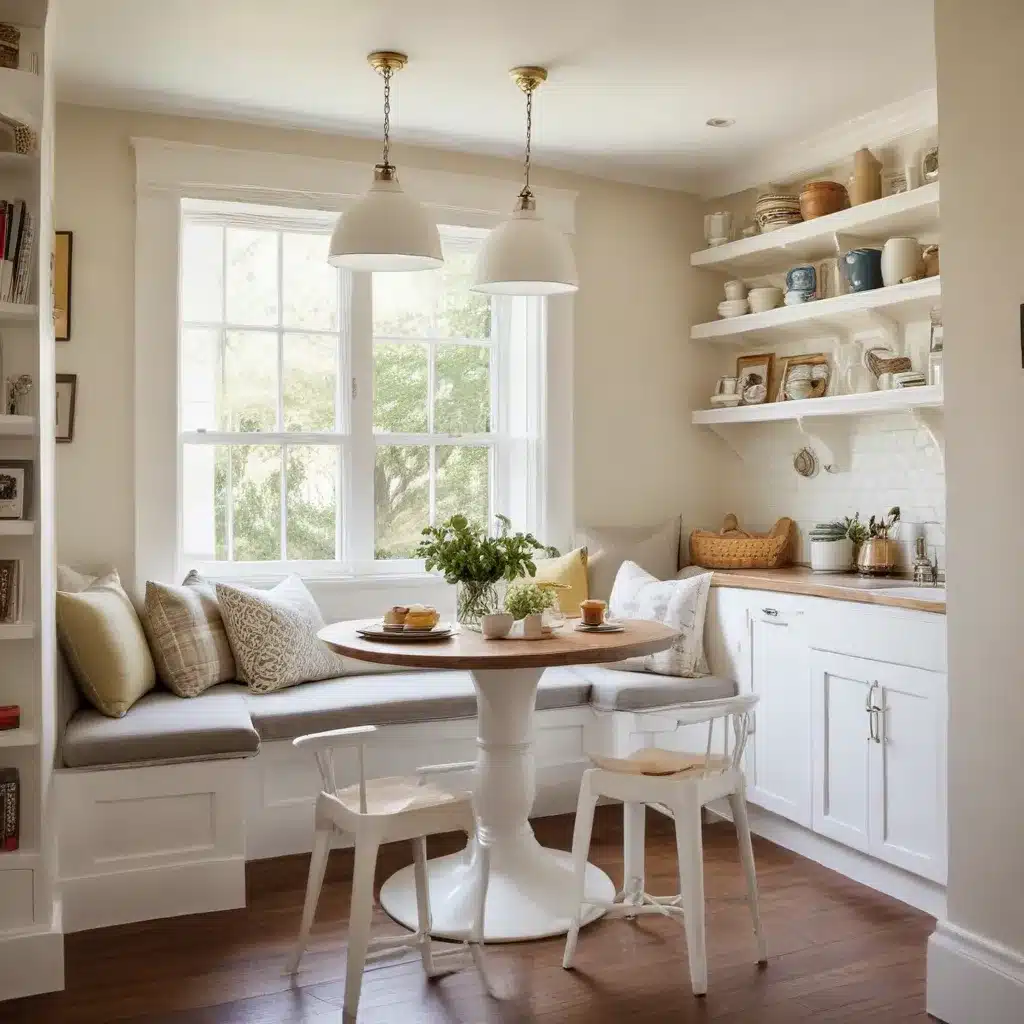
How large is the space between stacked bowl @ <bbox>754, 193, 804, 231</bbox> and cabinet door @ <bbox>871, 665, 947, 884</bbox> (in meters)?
2.07

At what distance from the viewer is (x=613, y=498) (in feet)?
17.0

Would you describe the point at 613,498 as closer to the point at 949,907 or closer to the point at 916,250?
the point at 916,250

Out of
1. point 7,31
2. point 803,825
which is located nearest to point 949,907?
point 803,825

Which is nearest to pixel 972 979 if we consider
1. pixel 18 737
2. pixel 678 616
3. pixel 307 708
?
pixel 678 616

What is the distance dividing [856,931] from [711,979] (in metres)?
0.60

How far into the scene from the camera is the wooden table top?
2930 millimetres

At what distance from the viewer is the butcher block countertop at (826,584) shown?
3533 millimetres

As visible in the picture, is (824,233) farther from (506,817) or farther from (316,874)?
(316,874)

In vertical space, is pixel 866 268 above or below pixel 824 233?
below

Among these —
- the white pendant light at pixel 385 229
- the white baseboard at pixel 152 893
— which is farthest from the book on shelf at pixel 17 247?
the white baseboard at pixel 152 893

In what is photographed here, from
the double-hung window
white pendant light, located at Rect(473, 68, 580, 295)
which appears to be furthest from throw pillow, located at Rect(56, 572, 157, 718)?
white pendant light, located at Rect(473, 68, 580, 295)

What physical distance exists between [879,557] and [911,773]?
1.05 metres

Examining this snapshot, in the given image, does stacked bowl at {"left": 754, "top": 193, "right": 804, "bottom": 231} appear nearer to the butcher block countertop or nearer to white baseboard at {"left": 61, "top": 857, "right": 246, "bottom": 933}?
the butcher block countertop

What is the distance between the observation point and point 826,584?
12.9 feet
